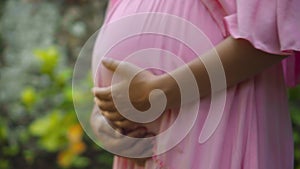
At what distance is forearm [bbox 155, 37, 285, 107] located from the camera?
146cm

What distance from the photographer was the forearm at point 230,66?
146 cm

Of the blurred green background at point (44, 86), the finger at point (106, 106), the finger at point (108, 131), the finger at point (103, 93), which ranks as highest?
the finger at point (103, 93)

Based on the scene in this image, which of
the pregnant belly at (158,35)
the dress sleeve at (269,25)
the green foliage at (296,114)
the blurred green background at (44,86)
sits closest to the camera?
the dress sleeve at (269,25)

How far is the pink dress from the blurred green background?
1.75m

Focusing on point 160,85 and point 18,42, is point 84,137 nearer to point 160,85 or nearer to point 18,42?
point 18,42

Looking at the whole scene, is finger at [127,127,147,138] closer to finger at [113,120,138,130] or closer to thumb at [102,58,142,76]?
finger at [113,120,138,130]

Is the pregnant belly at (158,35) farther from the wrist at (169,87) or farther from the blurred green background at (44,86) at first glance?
the blurred green background at (44,86)

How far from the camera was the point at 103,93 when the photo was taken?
162 centimetres

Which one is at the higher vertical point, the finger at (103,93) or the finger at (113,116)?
the finger at (103,93)

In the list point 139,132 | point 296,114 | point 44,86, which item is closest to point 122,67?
point 139,132

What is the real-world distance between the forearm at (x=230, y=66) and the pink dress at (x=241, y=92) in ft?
0.08

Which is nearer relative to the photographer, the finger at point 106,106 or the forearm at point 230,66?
the forearm at point 230,66

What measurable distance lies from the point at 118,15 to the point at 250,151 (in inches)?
16.4

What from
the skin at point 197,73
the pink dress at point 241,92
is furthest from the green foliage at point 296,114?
the skin at point 197,73
